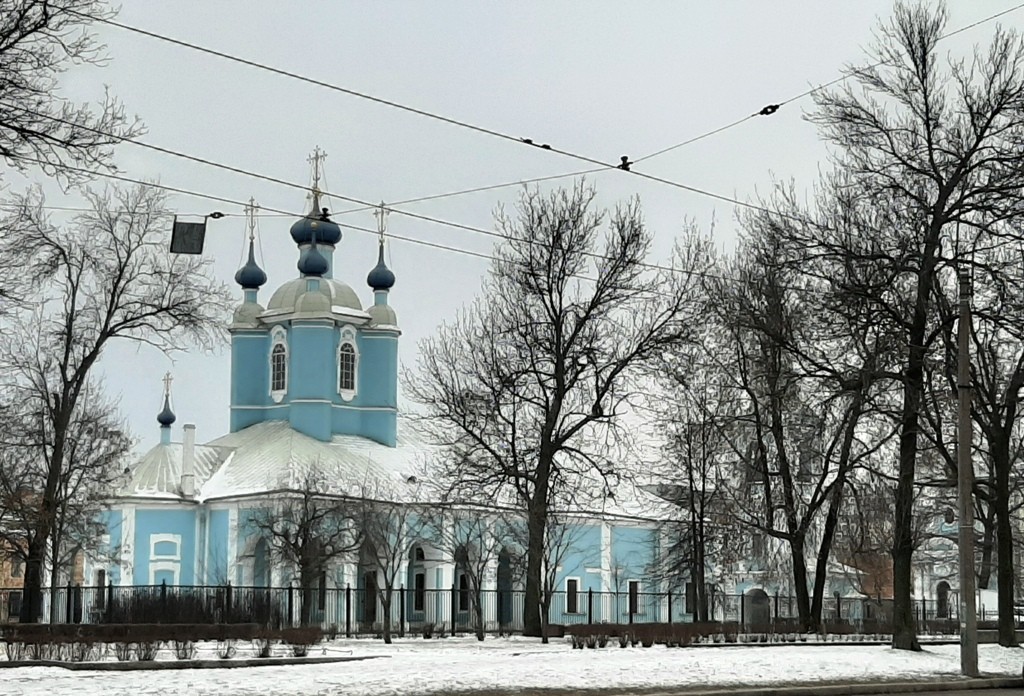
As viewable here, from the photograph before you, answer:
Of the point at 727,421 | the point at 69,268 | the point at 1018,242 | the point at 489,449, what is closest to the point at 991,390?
the point at 1018,242

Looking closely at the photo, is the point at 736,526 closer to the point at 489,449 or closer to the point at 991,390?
the point at 489,449

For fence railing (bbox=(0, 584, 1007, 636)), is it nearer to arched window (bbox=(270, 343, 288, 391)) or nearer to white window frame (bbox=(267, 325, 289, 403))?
white window frame (bbox=(267, 325, 289, 403))

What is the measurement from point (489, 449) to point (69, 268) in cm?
1153

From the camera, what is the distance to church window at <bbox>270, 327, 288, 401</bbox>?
242 ft

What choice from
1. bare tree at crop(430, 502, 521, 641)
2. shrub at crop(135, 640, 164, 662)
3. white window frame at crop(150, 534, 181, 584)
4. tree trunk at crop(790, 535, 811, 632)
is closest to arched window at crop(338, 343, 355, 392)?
white window frame at crop(150, 534, 181, 584)

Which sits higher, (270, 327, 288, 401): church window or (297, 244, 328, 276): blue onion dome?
(297, 244, 328, 276): blue onion dome

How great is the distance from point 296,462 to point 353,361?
9579 mm

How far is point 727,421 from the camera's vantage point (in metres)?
36.0

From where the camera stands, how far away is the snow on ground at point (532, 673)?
18062mm

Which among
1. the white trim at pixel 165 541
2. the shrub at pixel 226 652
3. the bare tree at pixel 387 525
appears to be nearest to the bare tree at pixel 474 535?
the bare tree at pixel 387 525

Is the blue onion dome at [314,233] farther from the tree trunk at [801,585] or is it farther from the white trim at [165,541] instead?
the tree trunk at [801,585]

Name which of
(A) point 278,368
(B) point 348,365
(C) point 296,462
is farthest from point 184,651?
(B) point 348,365

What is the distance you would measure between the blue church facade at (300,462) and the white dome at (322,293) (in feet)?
0.27

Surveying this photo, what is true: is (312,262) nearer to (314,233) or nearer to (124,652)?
(314,233)
